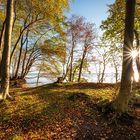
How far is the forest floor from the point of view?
8.83 m

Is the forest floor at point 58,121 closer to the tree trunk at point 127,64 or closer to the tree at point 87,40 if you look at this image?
the tree trunk at point 127,64

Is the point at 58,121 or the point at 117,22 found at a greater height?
the point at 117,22

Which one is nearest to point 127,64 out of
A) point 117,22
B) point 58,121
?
point 58,121

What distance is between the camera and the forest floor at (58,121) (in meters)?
8.83

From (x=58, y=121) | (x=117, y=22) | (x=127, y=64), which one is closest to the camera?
(x=58, y=121)

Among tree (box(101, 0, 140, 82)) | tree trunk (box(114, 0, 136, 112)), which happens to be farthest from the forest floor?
tree (box(101, 0, 140, 82))

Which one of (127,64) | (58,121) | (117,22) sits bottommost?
(58,121)

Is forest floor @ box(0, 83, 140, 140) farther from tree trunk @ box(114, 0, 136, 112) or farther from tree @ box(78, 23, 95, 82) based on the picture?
tree @ box(78, 23, 95, 82)

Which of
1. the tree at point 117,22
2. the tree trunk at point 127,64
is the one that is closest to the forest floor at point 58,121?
the tree trunk at point 127,64

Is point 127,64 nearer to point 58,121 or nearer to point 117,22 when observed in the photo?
point 58,121

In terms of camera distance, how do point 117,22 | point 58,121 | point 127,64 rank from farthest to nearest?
point 117,22
point 127,64
point 58,121

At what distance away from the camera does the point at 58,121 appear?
32.5 feet

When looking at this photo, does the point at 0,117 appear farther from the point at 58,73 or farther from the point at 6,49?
the point at 58,73

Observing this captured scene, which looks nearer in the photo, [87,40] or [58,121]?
[58,121]
